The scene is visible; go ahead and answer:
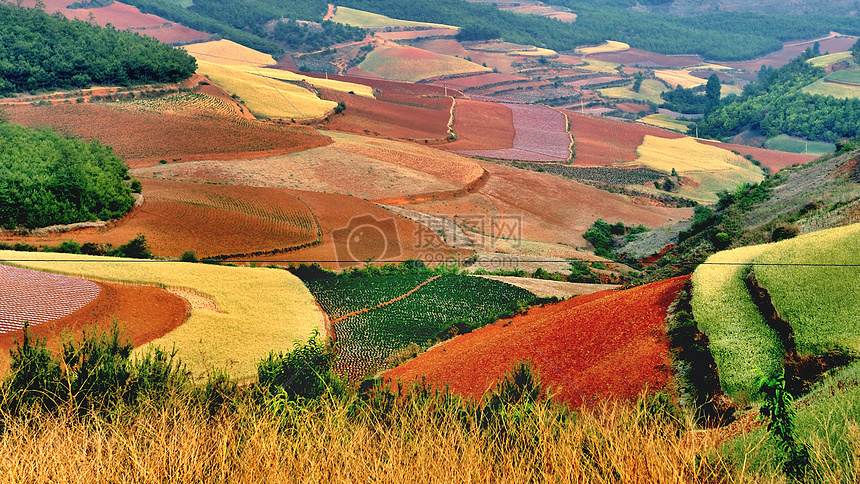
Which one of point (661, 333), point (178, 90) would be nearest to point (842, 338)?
point (661, 333)

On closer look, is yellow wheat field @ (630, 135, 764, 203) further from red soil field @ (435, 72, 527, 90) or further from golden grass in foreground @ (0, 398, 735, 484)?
golden grass in foreground @ (0, 398, 735, 484)

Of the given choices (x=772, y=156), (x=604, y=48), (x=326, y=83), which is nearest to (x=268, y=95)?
(x=326, y=83)

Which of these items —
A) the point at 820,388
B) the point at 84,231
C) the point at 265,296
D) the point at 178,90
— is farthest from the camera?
the point at 178,90

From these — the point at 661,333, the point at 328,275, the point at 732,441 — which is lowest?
the point at 328,275

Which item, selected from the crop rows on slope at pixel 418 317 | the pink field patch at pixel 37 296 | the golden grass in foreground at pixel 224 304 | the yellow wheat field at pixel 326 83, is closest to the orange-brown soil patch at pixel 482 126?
the yellow wheat field at pixel 326 83

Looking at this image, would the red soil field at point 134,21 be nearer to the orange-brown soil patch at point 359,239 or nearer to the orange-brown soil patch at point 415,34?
the orange-brown soil patch at point 415,34

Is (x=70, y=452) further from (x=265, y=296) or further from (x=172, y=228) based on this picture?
(x=172, y=228)

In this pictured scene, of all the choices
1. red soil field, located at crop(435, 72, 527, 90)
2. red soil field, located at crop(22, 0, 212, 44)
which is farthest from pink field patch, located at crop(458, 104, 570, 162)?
red soil field, located at crop(22, 0, 212, 44)

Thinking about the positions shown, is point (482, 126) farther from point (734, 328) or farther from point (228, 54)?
point (734, 328)
